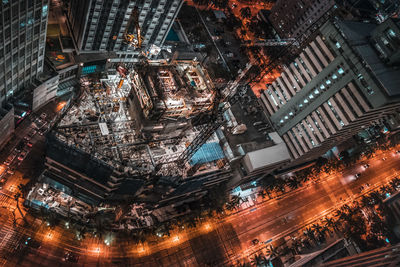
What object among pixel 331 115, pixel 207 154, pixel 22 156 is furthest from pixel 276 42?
pixel 22 156

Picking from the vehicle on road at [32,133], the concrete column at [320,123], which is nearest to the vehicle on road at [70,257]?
the vehicle on road at [32,133]

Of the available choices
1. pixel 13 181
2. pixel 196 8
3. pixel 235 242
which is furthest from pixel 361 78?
pixel 13 181

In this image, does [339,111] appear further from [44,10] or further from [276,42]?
[44,10]

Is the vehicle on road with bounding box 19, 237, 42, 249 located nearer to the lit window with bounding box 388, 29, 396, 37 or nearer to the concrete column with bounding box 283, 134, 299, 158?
the concrete column with bounding box 283, 134, 299, 158

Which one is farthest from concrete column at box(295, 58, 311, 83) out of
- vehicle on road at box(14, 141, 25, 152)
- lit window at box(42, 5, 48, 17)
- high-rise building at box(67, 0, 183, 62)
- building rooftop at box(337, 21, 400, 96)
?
vehicle on road at box(14, 141, 25, 152)

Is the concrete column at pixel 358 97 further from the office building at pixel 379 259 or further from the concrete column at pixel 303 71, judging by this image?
the office building at pixel 379 259
